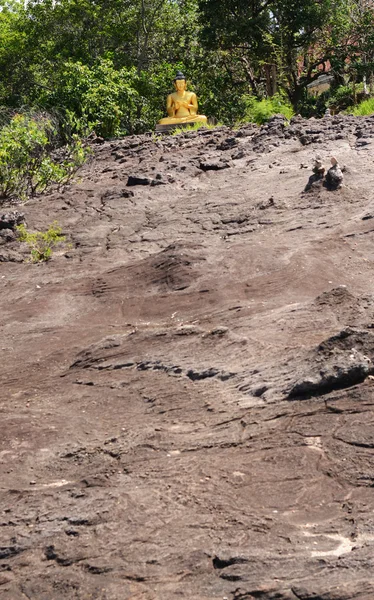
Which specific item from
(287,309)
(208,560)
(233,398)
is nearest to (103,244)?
(287,309)

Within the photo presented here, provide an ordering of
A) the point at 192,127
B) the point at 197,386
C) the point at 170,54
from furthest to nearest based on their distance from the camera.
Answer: the point at 170,54 < the point at 192,127 < the point at 197,386

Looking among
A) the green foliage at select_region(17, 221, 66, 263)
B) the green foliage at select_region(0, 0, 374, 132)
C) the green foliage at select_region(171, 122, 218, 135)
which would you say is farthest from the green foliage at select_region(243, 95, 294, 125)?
the green foliage at select_region(17, 221, 66, 263)

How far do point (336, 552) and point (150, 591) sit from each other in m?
0.95

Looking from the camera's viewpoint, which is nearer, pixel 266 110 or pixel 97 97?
pixel 266 110

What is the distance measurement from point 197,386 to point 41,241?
570 centimetres

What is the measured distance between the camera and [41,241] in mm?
12312

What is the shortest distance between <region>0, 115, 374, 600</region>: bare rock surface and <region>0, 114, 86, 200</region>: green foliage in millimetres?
326

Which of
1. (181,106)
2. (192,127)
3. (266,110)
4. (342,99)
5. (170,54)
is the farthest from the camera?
(170,54)

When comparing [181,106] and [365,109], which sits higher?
[181,106]

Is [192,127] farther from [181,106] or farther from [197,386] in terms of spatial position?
[197,386]

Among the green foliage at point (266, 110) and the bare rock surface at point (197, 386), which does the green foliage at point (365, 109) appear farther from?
the bare rock surface at point (197, 386)

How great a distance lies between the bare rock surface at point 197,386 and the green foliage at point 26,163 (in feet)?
1.07

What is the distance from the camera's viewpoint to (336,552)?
15.1 ft

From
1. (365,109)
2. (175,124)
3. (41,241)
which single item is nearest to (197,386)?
(41,241)
